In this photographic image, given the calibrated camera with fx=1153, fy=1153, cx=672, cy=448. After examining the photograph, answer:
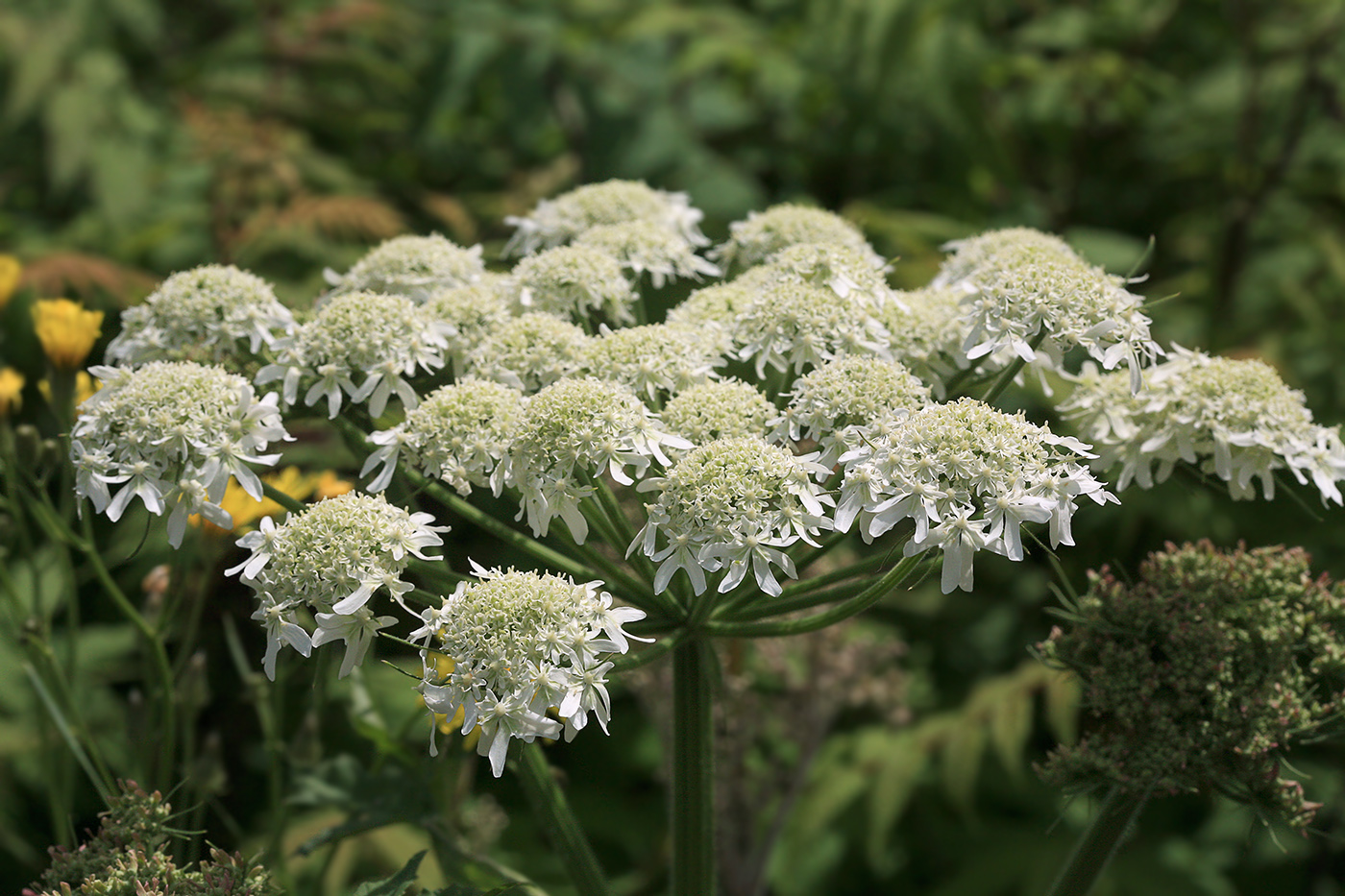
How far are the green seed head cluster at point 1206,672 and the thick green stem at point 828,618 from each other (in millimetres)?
456

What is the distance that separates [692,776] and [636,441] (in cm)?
59

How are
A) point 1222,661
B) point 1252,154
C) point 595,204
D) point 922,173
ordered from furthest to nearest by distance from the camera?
point 922,173, point 1252,154, point 595,204, point 1222,661

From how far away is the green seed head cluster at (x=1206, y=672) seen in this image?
1.80 m

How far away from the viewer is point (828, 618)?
168 cm

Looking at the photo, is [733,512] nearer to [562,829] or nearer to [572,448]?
[572,448]

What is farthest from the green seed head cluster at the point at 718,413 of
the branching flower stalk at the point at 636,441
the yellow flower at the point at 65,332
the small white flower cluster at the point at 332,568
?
the yellow flower at the point at 65,332

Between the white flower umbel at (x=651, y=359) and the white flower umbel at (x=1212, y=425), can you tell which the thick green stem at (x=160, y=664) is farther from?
the white flower umbel at (x=1212, y=425)

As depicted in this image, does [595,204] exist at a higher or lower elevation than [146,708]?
higher

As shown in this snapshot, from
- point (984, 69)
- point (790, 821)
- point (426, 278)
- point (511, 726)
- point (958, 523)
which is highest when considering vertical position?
point (984, 69)

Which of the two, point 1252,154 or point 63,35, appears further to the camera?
point 63,35

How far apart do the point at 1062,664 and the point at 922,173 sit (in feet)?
12.0

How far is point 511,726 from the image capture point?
4.91ft

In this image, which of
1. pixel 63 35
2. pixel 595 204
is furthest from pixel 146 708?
pixel 63 35

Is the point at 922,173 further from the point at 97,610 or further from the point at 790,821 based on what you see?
the point at 97,610
